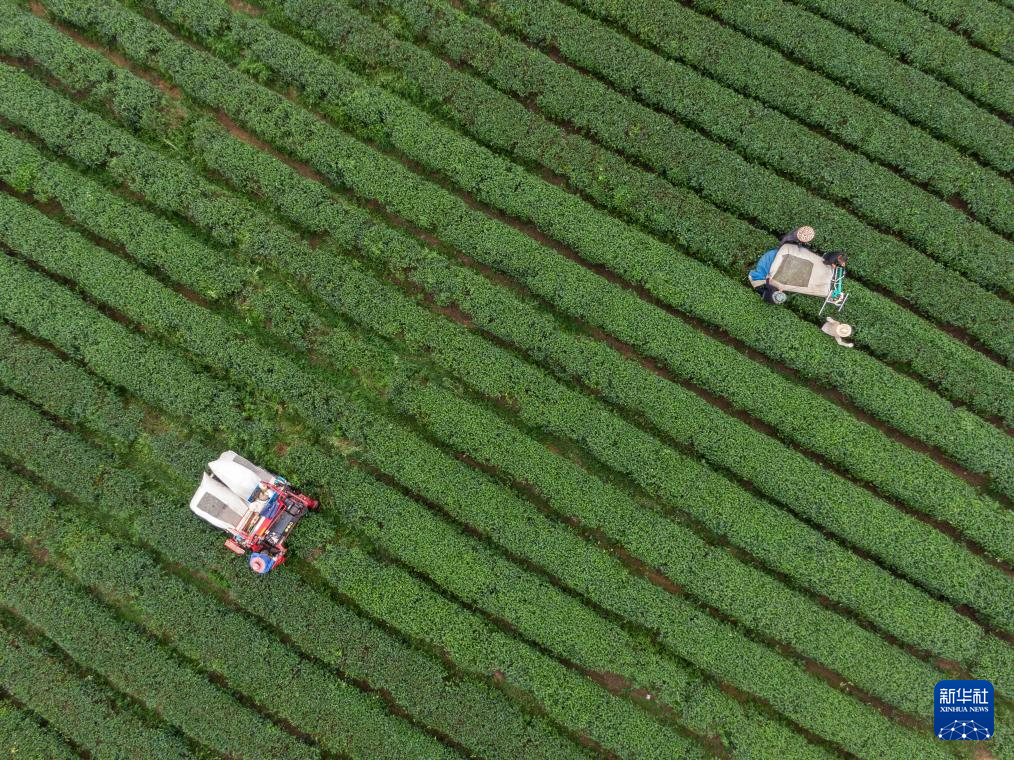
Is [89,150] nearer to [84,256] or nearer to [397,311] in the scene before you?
[84,256]

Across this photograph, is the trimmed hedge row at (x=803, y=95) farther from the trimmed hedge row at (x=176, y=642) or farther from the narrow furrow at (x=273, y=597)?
the trimmed hedge row at (x=176, y=642)

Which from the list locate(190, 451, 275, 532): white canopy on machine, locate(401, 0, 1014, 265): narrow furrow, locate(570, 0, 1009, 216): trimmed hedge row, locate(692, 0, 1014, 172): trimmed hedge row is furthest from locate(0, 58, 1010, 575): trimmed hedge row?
locate(692, 0, 1014, 172): trimmed hedge row

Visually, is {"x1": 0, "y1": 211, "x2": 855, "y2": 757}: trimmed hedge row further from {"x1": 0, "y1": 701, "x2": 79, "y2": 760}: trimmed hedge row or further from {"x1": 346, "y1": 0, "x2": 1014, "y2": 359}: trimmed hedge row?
{"x1": 0, "y1": 701, "x2": 79, "y2": 760}: trimmed hedge row

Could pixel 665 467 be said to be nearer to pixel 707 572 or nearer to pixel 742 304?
pixel 707 572

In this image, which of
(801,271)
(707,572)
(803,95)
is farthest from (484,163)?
(707,572)

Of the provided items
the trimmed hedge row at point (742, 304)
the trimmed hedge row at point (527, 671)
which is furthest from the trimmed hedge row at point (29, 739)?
the trimmed hedge row at point (742, 304)
